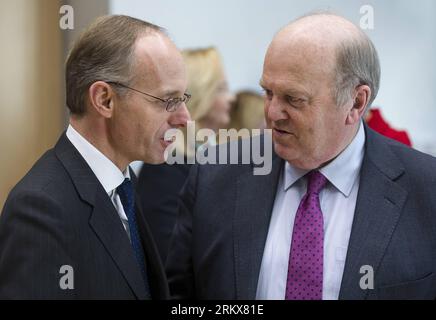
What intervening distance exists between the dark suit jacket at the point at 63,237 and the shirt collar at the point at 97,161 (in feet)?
0.07

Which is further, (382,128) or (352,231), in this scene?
(382,128)

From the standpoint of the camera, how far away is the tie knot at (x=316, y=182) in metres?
1.76

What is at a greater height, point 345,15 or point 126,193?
point 345,15

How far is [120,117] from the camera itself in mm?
1682

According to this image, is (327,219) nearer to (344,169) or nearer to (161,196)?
(344,169)

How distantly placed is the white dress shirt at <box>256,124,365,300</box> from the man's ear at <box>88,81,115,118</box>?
18.8 inches

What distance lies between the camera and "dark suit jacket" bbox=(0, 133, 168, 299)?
1.45 meters

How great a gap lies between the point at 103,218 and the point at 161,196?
106cm

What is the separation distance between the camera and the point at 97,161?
5.44ft

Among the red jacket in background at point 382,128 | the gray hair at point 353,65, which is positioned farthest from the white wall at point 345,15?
the gray hair at point 353,65

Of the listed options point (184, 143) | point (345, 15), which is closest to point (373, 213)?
point (184, 143)

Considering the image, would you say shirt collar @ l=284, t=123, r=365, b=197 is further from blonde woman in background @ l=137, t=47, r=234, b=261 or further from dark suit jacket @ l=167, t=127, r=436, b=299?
blonde woman in background @ l=137, t=47, r=234, b=261

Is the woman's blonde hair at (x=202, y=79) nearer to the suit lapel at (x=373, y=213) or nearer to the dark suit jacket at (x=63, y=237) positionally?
the suit lapel at (x=373, y=213)

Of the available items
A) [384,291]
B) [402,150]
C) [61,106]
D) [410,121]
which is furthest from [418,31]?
[384,291]
